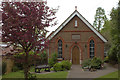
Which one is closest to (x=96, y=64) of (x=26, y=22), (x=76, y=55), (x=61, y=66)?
(x=61, y=66)

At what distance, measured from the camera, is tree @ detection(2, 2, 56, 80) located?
7.75 m

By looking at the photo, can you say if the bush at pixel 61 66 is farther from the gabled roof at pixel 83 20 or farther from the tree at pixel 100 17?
the tree at pixel 100 17

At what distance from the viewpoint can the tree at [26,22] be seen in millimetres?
7750

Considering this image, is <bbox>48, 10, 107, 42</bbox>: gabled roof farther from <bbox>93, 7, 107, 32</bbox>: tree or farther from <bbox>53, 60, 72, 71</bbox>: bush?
<bbox>93, 7, 107, 32</bbox>: tree

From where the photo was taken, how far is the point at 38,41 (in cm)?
837

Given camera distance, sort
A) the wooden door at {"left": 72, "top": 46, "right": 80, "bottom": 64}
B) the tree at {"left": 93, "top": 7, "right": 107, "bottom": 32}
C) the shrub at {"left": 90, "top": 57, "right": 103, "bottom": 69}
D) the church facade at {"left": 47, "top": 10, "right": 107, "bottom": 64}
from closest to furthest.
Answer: the shrub at {"left": 90, "top": 57, "right": 103, "bottom": 69} → the church facade at {"left": 47, "top": 10, "right": 107, "bottom": 64} → the wooden door at {"left": 72, "top": 46, "right": 80, "bottom": 64} → the tree at {"left": 93, "top": 7, "right": 107, "bottom": 32}

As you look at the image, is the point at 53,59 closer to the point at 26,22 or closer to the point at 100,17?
the point at 26,22

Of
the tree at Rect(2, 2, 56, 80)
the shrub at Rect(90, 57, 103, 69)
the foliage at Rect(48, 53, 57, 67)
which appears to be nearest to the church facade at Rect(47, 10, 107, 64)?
the foliage at Rect(48, 53, 57, 67)

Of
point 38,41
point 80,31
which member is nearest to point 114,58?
point 80,31

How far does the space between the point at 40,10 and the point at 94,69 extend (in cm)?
1001

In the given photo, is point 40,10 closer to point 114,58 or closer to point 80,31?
point 80,31

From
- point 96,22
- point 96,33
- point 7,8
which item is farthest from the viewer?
point 96,22

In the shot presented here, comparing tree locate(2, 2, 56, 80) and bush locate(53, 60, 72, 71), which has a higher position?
tree locate(2, 2, 56, 80)

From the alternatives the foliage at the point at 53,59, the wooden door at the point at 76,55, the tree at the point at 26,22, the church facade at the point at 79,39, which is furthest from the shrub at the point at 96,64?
the tree at the point at 26,22
